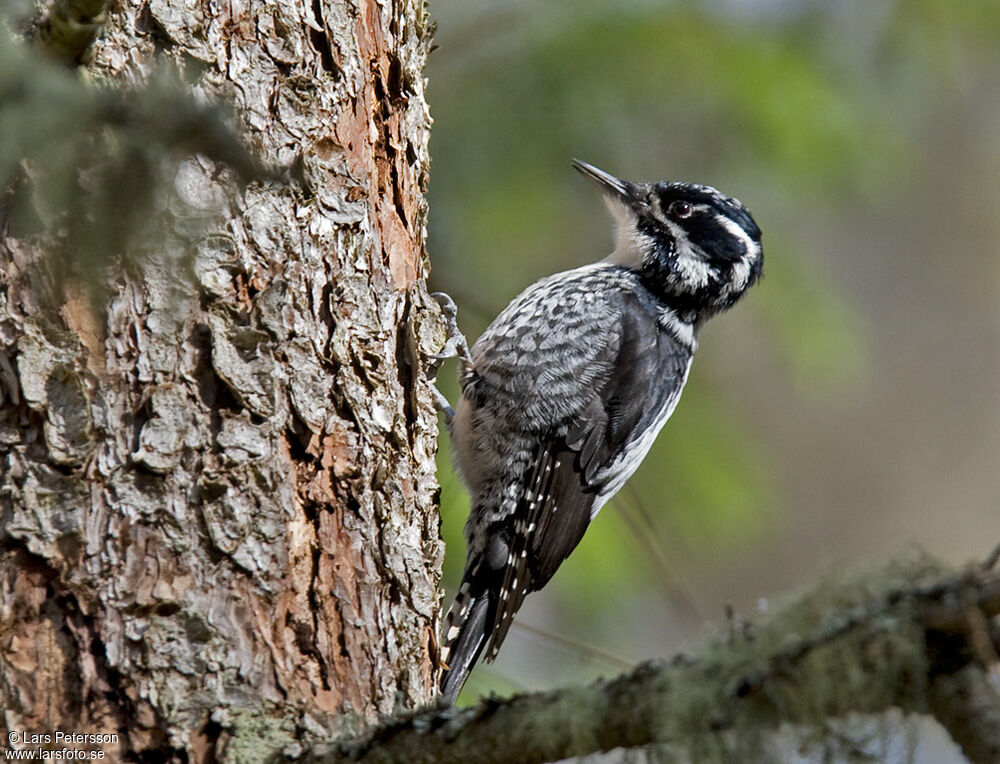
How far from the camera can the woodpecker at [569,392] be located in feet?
11.1

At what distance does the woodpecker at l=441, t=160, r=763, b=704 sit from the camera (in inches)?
133

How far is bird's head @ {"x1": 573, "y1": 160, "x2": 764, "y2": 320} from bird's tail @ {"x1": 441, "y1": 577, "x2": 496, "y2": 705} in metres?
1.21

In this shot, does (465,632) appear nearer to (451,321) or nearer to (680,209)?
(451,321)

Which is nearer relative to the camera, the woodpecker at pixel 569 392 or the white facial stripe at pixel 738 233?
the woodpecker at pixel 569 392

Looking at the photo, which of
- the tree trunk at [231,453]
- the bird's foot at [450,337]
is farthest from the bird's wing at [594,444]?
the tree trunk at [231,453]

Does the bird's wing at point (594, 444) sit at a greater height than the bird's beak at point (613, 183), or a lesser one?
lesser

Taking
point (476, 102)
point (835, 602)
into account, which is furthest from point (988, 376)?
point (835, 602)

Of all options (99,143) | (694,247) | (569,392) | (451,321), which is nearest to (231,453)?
(99,143)

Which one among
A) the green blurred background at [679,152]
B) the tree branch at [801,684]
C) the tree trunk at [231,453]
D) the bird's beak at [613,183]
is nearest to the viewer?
the tree branch at [801,684]

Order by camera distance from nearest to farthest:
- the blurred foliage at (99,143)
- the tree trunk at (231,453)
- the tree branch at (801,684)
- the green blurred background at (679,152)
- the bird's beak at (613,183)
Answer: the tree branch at (801,684) < the blurred foliage at (99,143) < the tree trunk at (231,453) < the bird's beak at (613,183) < the green blurred background at (679,152)

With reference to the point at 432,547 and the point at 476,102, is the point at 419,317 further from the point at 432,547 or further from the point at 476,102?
the point at 476,102

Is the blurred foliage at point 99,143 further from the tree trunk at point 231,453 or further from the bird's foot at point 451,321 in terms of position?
the bird's foot at point 451,321

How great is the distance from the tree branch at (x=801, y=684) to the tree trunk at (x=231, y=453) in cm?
53

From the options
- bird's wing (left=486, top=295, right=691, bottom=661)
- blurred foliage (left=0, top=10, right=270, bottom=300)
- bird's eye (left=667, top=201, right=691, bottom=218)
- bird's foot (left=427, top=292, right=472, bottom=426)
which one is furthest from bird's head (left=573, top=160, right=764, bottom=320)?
blurred foliage (left=0, top=10, right=270, bottom=300)
